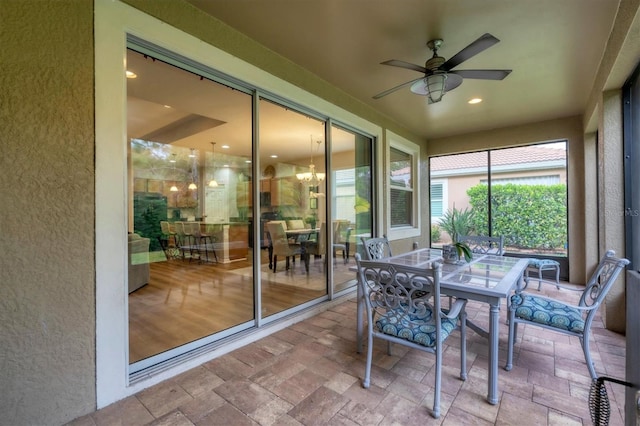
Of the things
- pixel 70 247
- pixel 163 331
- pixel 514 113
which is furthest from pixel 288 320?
pixel 514 113

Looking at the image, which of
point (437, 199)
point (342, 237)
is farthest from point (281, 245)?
point (437, 199)

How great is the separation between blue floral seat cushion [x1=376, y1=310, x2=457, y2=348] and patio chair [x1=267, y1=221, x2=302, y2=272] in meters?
2.49

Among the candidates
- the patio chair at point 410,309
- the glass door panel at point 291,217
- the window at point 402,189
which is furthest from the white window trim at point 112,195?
the window at point 402,189

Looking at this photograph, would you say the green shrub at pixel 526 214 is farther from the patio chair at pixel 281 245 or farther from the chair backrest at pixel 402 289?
the chair backrest at pixel 402 289

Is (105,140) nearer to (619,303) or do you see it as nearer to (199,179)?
(199,179)

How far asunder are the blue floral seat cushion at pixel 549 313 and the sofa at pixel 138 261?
313cm

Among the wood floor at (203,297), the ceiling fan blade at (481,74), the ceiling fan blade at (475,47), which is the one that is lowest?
the wood floor at (203,297)

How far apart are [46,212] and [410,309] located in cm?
204

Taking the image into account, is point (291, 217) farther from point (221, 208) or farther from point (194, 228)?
point (194, 228)

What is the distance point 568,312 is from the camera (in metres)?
1.98

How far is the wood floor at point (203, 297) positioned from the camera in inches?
97.1

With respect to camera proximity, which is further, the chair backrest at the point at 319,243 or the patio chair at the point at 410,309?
the chair backrest at the point at 319,243

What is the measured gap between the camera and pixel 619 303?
8.86 ft

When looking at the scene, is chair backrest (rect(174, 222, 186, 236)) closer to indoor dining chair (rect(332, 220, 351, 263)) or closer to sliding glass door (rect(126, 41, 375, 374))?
sliding glass door (rect(126, 41, 375, 374))
